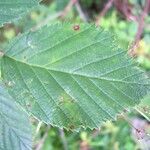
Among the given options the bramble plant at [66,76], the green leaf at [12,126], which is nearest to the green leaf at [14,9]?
the bramble plant at [66,76]

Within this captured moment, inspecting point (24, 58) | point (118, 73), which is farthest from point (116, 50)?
point (24, 58)

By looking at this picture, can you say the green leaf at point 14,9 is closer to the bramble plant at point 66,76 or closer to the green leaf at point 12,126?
the bramble plant at point 66,76

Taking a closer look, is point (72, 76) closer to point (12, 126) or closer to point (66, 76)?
point (66, 76)

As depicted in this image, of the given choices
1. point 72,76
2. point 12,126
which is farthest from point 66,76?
point 12,126

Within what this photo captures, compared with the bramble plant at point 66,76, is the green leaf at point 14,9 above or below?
above

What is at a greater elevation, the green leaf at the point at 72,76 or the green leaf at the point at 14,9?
the green leaf at the point at 14,9

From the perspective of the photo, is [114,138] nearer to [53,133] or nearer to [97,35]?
[53,133]
